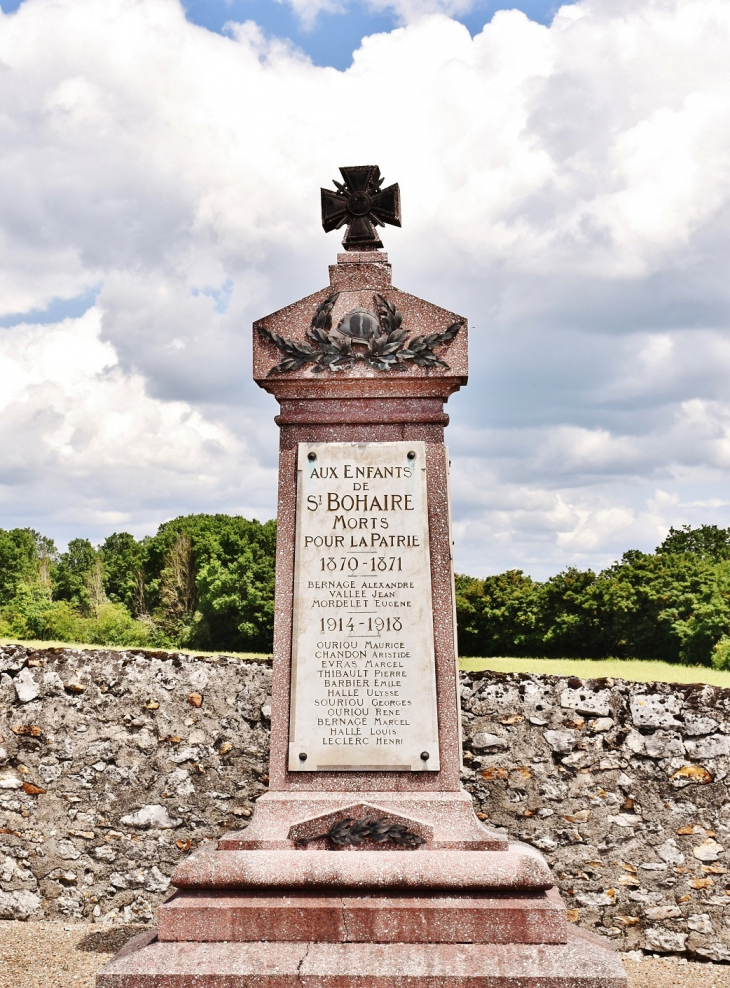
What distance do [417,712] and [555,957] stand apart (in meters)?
1.33

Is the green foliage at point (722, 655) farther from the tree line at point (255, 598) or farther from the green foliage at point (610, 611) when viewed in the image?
the green foliage at point (610, 611)

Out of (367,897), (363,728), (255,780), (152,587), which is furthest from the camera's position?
(152,587)

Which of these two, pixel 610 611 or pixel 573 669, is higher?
pixel 610 611

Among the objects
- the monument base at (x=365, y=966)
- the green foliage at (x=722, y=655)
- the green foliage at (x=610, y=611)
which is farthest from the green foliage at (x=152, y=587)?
the monument base at (x=365, y=966)

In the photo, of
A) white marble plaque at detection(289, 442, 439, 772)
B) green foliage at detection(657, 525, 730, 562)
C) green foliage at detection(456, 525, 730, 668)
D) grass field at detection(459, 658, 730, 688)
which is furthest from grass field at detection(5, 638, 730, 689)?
green foliage at detection(657, 525, 730, 562)

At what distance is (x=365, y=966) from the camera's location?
12.5ft

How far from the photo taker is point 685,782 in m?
6.03

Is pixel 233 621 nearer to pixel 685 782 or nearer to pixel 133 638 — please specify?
pixel 133 638

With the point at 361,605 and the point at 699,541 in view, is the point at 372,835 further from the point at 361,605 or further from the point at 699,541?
the point at 699,541

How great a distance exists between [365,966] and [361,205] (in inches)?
170

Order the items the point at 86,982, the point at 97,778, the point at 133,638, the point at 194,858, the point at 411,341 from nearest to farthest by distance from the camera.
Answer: the point at 194,858
the point at 411,341
the point at 86,982
the point at 97,778
the point at 133,638

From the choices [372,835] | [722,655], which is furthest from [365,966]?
[722,655]

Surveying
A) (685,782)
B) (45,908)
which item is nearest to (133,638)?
(45,908)

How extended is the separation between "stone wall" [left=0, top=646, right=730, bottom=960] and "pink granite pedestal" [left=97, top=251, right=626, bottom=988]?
6.35 feet
